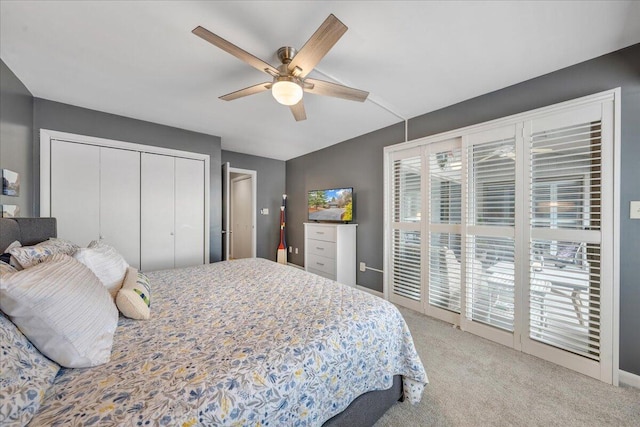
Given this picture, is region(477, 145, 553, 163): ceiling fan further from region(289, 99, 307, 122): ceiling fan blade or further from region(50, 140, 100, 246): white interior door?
region(50, 140, 100, 246): white interior door

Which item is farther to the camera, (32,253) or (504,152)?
(504,152)

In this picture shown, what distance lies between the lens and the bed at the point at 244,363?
2.65 feet

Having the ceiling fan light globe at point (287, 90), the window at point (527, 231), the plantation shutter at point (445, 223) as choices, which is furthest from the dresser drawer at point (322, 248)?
the ceiling fan light globe at point (287, 90)

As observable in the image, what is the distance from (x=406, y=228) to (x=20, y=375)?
125 inches

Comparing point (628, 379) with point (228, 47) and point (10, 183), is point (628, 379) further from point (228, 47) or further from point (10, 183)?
point (10, 183)

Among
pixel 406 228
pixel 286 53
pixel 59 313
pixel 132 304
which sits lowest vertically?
pixel 132 304

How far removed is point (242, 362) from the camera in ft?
3.24

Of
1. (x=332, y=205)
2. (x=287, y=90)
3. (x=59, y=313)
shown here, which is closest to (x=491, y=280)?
(x=332, y=205)

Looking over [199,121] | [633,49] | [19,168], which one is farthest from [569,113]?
[19,168]

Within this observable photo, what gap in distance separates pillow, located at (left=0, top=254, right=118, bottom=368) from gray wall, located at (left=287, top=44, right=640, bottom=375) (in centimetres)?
315

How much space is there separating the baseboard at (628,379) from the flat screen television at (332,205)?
9.46 feet

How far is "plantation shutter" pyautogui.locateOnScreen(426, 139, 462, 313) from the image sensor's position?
269 cm

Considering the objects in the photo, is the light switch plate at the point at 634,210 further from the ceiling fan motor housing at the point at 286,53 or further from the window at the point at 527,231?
the ceiling fan motor housing at the point at 286,53

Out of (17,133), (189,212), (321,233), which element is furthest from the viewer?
(321,233)
